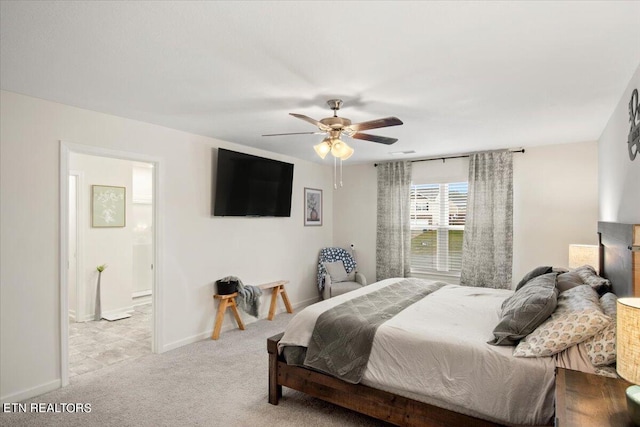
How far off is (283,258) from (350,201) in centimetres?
176

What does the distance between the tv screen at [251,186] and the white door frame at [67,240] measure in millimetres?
746

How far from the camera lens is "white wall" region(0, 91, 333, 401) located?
2795 mm

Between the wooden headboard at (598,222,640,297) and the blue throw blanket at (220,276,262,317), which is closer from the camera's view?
the wooden headboard at (598,222,640,297)

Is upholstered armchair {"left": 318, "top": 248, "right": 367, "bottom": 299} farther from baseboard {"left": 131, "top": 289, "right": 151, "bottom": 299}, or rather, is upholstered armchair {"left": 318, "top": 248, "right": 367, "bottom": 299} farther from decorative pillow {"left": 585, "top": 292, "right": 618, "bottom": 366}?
decorative pillow {"left": 585, "top": 292, "right": 618, "bottom": 366}

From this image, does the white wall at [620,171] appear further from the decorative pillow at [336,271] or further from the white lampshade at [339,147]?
the decorative pillow at [336,271]

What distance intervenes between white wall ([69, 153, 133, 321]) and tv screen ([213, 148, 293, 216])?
2.09 metres

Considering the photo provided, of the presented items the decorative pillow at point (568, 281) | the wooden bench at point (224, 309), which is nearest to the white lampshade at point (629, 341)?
the decorative pillow at point (568, 281)

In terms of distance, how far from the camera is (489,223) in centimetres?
499

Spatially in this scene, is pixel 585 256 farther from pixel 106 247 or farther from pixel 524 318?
pixel 106 247

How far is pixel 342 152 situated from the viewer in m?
2.88

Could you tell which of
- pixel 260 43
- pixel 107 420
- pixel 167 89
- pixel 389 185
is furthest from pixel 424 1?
pixel 389 185

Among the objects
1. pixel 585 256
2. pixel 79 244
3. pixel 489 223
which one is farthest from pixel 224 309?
pixel 585 256

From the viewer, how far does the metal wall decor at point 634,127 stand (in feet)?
7.07

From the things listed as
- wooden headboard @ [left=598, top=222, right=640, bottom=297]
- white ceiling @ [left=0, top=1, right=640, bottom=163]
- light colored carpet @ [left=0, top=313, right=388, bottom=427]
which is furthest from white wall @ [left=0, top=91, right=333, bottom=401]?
wooden headboard @ [left=598, top=222, right=640, bottom=297]
